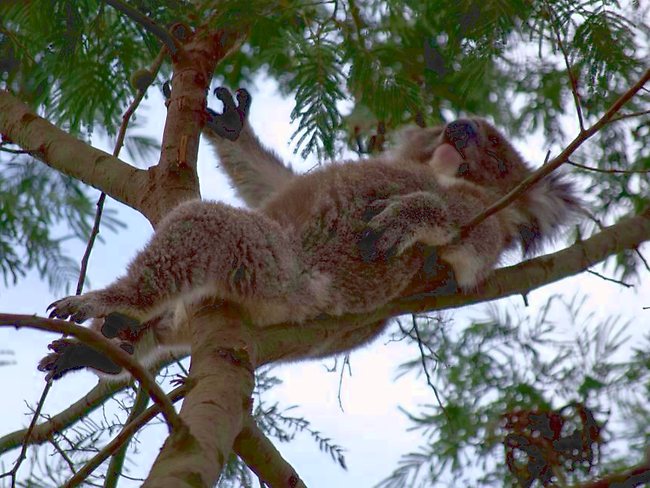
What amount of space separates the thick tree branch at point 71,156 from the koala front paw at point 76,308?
1.56ft

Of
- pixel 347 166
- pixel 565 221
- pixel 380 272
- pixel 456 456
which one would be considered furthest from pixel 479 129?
pixel 456 456

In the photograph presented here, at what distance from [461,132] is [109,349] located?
2.74 meters

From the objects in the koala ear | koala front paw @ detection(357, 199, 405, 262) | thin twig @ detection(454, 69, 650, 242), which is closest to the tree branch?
koala front paw @ detection(357, 199, 405, 262)

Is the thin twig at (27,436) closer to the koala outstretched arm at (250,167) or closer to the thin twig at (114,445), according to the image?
the thin twig at (114,445)

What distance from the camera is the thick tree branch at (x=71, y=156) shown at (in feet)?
10.9

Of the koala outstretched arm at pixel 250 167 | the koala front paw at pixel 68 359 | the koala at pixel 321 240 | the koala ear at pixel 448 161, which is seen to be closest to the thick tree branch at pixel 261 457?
the koala at pixel 321 240

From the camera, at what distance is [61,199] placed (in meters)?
4.96

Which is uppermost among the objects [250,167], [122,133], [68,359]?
[250,167]

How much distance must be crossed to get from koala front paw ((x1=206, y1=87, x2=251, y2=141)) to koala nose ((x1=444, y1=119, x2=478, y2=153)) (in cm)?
103

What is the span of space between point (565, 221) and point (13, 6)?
2737 millimetres

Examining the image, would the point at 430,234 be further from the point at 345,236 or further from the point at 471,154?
the point at 471,154

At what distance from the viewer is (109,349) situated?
198 cm

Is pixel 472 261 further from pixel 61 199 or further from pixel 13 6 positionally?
pixel 61 199

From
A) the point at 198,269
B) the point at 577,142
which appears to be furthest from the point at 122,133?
the point at 577,142
